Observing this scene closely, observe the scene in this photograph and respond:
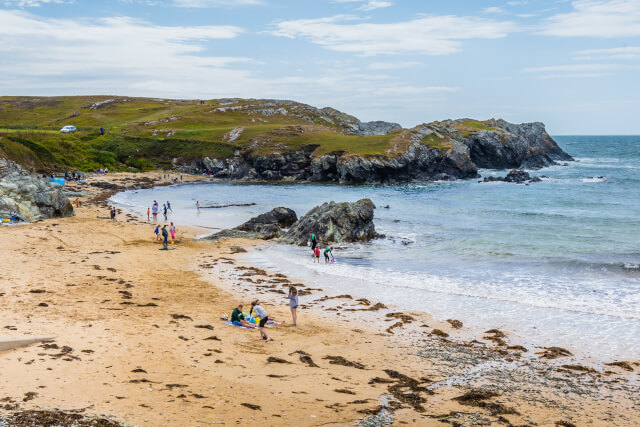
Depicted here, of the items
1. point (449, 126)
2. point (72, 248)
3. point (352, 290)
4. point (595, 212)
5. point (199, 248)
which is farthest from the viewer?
point (449, 126)

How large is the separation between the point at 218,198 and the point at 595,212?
43.6 m

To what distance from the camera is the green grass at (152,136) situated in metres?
81.5

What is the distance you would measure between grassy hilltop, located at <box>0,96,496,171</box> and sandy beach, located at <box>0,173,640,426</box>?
55.6 meters

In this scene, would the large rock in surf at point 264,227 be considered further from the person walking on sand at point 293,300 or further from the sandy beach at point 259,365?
the person walking on sand at point 293,300

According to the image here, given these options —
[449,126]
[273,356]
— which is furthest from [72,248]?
[449,126]

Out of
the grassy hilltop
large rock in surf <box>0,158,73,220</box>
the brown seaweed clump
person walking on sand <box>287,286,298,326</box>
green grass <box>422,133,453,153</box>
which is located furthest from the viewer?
green grass <box>422,133,453,153</box>

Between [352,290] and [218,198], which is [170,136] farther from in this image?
[352,290]

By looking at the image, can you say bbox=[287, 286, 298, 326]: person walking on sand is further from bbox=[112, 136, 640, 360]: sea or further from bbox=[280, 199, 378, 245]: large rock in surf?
bbox=[280, 199, 378, 245]: large rock in surf

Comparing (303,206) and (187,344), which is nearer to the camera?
(187,344)

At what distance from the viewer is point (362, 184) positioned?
83438 millimetres

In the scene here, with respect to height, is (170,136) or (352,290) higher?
(170,136)

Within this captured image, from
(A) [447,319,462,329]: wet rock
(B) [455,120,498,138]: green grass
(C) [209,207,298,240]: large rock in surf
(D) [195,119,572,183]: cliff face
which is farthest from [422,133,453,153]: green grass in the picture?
(A) [447,319,462,329]: wet rock

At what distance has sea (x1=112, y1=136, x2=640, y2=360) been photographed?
1944cm

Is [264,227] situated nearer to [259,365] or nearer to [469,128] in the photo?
[259,365]
